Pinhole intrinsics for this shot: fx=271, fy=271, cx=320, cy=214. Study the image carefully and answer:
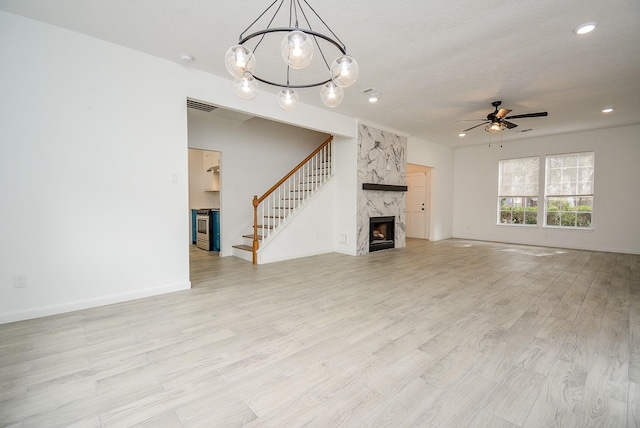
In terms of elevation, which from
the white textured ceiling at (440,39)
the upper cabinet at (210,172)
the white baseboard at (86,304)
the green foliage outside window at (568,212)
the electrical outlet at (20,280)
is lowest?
the white baseboard at (86,304)

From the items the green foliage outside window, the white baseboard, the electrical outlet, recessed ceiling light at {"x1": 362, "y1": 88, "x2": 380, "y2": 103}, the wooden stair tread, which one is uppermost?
recessed ceiling light at {"x1": 362, "y1": 88, "x2": 380, "y2": 103}

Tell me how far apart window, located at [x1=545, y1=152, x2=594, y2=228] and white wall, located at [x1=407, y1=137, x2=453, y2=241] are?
2.53m

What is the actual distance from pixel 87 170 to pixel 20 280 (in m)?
1.25

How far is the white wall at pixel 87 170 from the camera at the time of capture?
2670 mm

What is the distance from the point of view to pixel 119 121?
3.18 m

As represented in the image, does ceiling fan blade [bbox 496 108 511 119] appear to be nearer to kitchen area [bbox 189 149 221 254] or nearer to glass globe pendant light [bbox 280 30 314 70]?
Result: glass globe pendant light [bbox 280 30 314 70]

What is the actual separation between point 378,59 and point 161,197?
328 centimetres

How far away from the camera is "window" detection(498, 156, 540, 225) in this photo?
7.67m

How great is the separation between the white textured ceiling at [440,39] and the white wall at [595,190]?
2229 mm

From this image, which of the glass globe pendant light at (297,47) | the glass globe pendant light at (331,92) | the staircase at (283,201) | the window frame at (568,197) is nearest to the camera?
the glass globe pendant light at (297,47)

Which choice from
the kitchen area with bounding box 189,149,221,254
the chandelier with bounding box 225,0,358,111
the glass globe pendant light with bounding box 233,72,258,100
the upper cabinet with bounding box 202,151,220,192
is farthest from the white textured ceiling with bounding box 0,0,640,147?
the kitchen area with bounding box 189,149,221,254

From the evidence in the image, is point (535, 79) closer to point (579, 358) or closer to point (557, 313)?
point (557, 313)

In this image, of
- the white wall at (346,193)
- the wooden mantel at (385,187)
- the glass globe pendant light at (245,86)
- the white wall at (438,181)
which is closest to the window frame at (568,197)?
the white wall at (438,181)

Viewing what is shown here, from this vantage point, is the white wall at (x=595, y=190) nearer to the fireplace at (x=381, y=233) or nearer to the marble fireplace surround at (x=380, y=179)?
the marble fireplace surround at (x=380, y=179)
